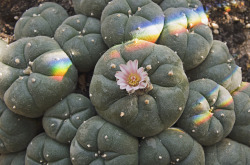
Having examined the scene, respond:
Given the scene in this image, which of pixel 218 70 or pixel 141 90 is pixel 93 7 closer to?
pixel 141 90

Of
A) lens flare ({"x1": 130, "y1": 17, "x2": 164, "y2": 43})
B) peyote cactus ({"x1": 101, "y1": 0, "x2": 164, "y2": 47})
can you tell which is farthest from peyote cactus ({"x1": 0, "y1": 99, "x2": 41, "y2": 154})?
lens flare ({"x1": 130, "y1": 17, "x2": 164, "y2": 43})

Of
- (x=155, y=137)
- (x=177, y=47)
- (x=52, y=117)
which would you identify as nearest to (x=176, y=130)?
(x=155, y=137)

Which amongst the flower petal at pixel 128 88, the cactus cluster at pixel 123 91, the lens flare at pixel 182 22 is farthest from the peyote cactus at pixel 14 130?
the lens flare at pixel 182 22

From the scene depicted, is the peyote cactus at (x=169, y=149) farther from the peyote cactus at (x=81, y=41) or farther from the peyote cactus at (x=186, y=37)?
the peyote cactus at (x=81, y=41)

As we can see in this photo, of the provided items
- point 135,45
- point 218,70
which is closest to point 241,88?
point 218,70

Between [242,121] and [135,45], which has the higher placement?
[135,45]

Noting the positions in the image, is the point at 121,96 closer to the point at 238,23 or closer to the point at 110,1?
the point at 110,1

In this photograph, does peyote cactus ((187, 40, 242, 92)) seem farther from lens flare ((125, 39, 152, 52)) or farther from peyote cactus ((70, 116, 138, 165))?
peyote cactus ((70, 116, 138, 165))
